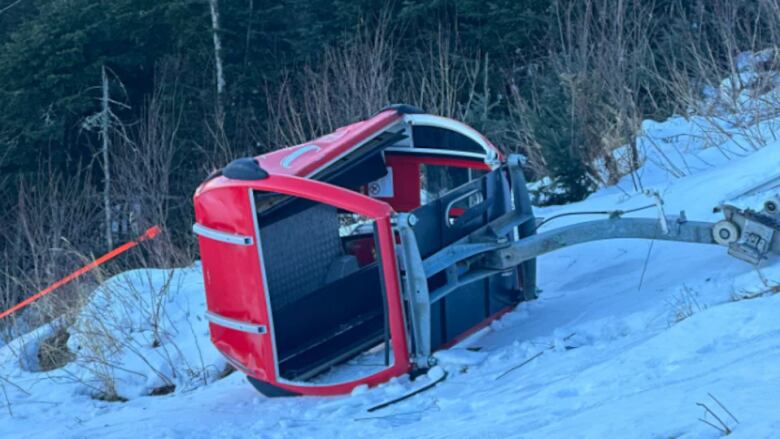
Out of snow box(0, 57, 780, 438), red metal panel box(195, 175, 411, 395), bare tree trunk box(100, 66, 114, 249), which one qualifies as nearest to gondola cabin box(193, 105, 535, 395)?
red metal panel box(195, 175, 411, 395)

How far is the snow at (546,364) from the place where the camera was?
4.32 meters

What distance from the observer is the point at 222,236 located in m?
5.91

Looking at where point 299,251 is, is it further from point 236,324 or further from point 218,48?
point 218,48

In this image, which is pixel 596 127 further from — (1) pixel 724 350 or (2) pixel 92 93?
(2) pixel 92 93

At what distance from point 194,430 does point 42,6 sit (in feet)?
74.1

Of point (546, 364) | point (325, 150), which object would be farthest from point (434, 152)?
point (546, 364)

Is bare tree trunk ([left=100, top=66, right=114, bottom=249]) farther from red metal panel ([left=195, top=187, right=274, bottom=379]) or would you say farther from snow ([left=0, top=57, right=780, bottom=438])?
red metal panel ([left=195, top=187, right=274, bottom=379])

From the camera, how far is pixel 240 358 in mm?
6039

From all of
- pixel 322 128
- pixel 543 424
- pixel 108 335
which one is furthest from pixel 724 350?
pixel 322 128

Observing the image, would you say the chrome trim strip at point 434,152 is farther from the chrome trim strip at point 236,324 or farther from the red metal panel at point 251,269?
the chrome trim strip at point 236,324

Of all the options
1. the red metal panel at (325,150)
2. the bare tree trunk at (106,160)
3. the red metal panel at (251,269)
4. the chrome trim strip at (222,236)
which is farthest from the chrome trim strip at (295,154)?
the bare tree trunk at (106,160)

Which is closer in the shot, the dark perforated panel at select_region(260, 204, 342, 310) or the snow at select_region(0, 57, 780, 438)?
the snow at select_region(0, 57, 780, 438)

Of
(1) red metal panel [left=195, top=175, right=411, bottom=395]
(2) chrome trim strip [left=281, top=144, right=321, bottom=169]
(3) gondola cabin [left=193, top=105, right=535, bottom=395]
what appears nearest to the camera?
(1) red metal panel [left=195, top=175, right=411, bottom=395]

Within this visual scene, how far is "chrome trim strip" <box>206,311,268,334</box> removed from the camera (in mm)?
5828
